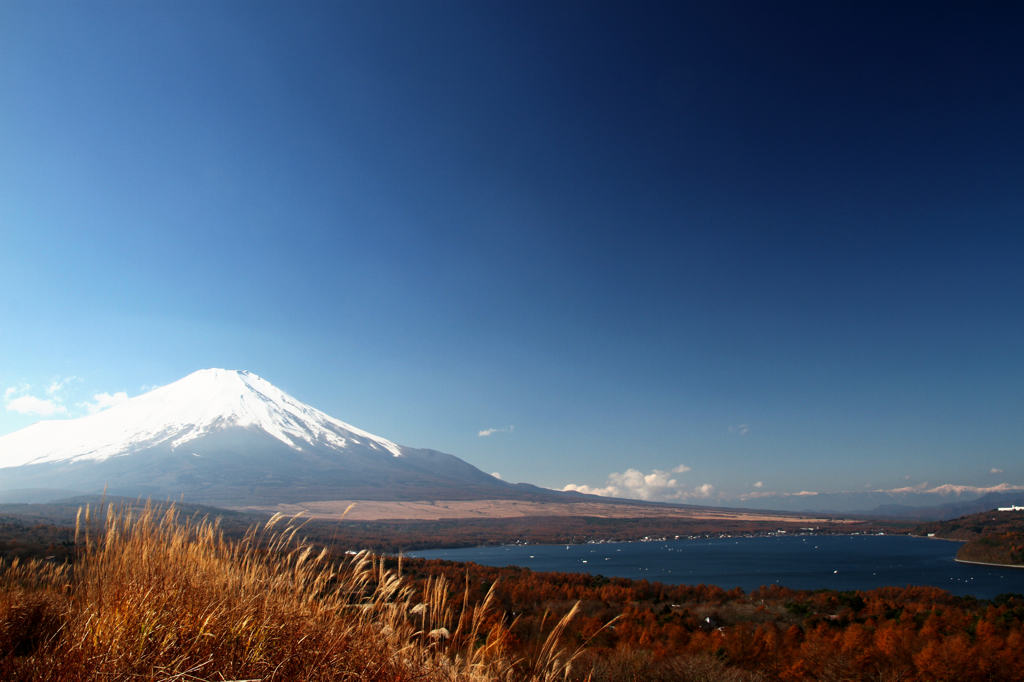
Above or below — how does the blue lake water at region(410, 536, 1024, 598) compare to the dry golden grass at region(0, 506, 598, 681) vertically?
below

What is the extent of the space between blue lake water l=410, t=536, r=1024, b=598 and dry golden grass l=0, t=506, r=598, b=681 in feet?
180

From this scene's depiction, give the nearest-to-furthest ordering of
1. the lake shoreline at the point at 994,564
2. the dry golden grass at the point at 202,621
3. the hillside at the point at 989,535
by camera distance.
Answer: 1. the dry golden grass at the point at 202,621
2. the lake shoreline at the point at 994,564
3. the hillside at the point at 989,535

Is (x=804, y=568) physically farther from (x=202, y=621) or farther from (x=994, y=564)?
(x=202, y=621)

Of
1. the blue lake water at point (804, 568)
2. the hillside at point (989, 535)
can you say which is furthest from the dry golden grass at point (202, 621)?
the hillside at point (989, 535)

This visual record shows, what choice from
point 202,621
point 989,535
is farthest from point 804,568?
point 202,621

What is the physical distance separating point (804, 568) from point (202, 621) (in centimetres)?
8214

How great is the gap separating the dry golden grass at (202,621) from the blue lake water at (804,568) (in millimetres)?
54980

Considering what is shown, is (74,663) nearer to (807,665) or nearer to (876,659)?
(807,665)

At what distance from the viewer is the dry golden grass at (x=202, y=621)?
1946 mm

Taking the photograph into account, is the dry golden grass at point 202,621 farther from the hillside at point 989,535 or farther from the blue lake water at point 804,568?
the hillside at point 989,535

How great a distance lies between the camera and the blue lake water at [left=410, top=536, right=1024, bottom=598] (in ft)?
168

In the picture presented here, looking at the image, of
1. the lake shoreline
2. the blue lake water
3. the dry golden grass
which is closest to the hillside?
the lake shoreline

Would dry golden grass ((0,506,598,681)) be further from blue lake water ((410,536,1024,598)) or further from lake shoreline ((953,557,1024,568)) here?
lake shoreline ((953,557,1024,568))

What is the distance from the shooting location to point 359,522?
122 metres
